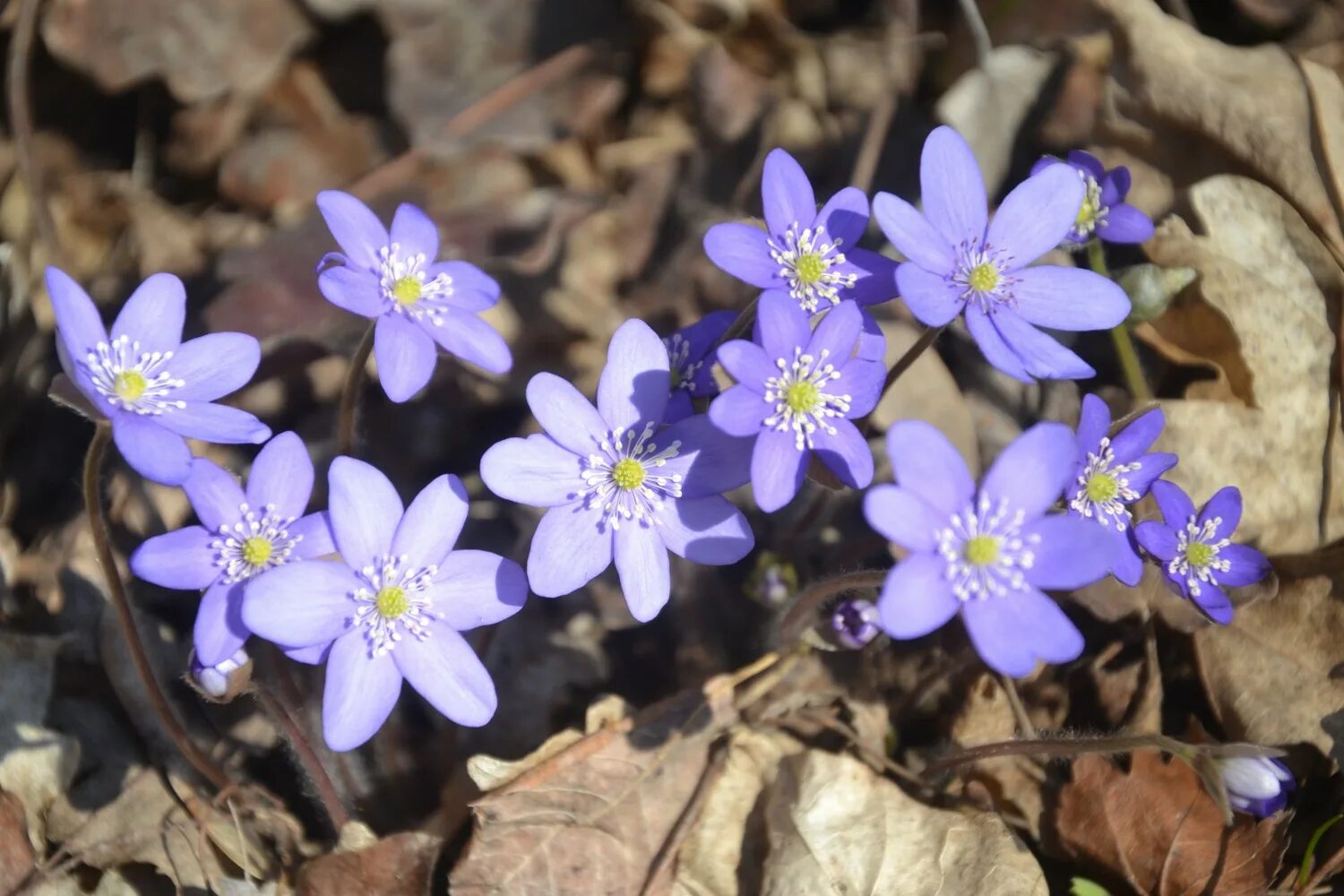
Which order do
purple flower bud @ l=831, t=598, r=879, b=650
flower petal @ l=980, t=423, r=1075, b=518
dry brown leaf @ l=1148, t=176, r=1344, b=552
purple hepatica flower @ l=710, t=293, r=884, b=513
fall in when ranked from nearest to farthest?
flower petal @ l=980, t=423, r=1075, b=518, purple hepatica flower @ l=710, t=293, r=884, b=513, purple flower bud @ l=831, t=598, r=879, b=650, dry brown leaf @ l=1148, t=176, r=1344, b=552

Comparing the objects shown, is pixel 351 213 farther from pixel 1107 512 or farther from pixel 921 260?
pixel 1107 512

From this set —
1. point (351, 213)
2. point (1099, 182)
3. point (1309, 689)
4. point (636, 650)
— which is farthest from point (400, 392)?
point (1309, 689)

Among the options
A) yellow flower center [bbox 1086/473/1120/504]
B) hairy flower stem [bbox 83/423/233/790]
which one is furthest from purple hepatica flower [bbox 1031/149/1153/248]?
hairy flower stem [bbox 83/423/233/790]

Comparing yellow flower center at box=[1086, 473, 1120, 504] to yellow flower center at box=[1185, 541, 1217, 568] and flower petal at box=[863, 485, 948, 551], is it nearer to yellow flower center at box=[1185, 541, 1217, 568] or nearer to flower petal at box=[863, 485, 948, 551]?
yellow flower center at box=[1185, 541, 1217, 568]

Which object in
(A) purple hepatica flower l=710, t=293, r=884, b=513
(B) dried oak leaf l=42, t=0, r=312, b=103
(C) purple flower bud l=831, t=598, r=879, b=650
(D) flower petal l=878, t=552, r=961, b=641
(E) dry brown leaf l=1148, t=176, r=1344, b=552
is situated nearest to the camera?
(D) flower petal l=878, t=552, r=961, b=641

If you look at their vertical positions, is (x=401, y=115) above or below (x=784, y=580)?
above
